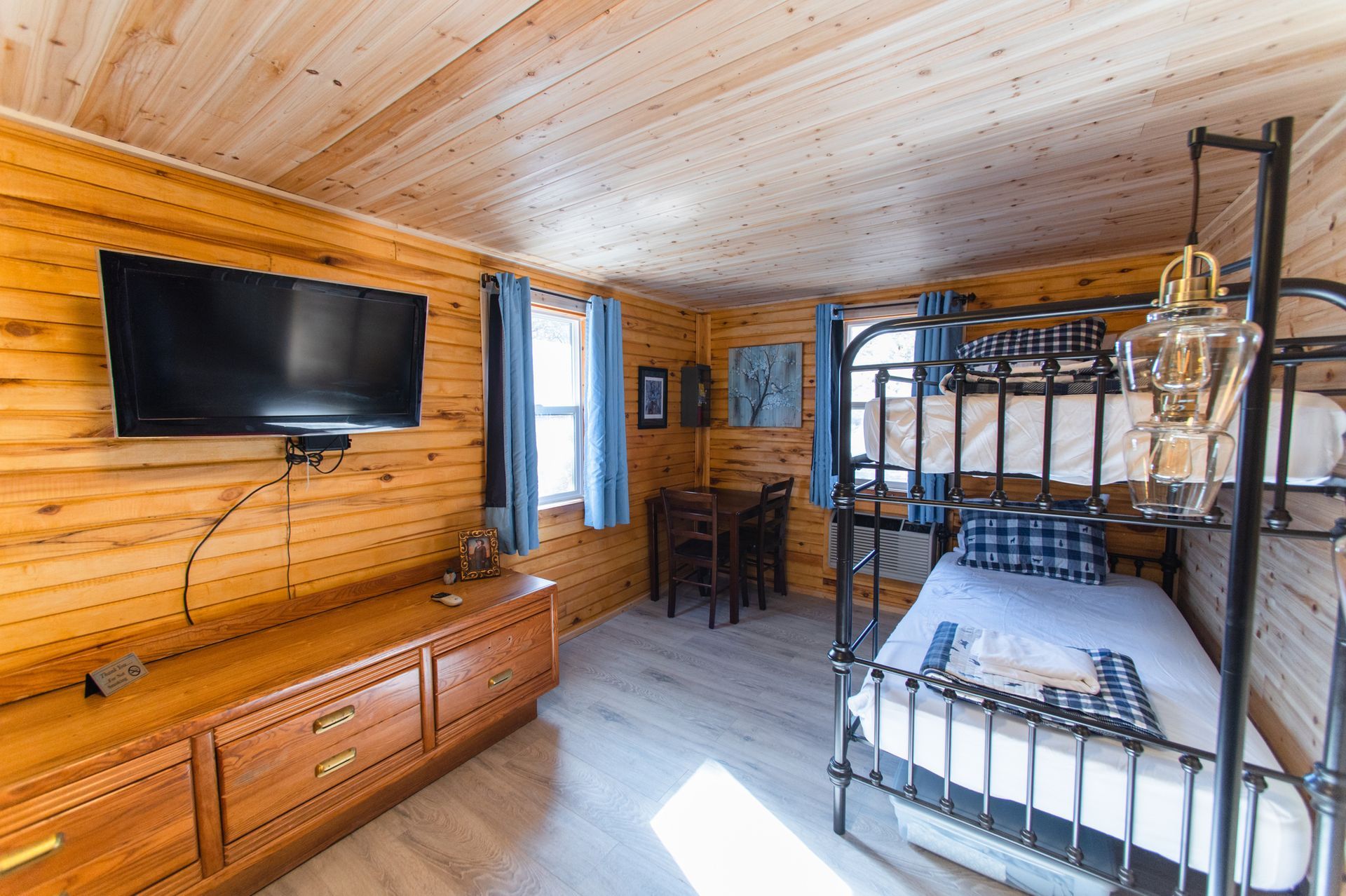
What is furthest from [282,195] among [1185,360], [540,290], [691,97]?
[1185,360]

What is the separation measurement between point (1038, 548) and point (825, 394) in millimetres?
1611

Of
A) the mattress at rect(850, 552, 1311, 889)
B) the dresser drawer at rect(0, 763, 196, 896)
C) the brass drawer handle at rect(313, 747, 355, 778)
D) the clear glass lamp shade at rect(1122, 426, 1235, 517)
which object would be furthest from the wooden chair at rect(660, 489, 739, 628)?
the clear glass lamp shade at rect(1122, 426, 1235, 517)

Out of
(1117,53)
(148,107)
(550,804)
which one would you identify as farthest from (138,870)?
(1117,53)

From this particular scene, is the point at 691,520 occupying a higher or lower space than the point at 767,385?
lower

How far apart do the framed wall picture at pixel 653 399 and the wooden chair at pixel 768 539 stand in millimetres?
995

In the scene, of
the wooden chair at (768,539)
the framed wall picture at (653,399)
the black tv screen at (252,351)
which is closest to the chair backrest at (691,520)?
the wooden chair at (768,539)

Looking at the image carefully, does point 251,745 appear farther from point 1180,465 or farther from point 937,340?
point 937,340

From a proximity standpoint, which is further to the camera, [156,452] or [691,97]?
[156,452]

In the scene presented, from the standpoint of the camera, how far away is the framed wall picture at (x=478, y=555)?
8.37 ft

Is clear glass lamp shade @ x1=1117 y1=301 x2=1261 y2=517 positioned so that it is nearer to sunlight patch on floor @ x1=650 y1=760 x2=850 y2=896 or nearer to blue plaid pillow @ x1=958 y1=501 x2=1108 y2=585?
sunlight patch on floor @ x1=650 y1=760 x2=850 y2=896

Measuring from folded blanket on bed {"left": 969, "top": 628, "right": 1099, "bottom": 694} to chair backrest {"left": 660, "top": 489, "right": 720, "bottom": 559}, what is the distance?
181cm

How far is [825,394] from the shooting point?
3793 millimetres

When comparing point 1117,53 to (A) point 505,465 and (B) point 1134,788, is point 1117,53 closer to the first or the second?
(B) point 1134,788

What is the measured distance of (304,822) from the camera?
1.67 metres
